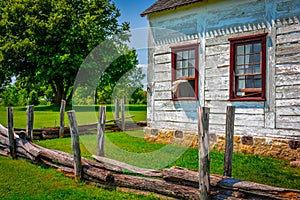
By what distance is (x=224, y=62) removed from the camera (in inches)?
426

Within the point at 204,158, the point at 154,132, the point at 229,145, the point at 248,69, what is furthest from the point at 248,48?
the point at 204,158

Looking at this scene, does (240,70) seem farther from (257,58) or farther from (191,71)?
(191,71)

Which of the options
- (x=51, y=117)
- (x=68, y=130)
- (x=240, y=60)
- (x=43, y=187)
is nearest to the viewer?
(x=43, y=187)

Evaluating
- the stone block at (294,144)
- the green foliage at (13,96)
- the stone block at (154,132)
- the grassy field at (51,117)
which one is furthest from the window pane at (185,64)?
the green foliage at (13,96)

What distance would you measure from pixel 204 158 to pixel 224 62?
6.21 m

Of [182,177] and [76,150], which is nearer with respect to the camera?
[182,177]

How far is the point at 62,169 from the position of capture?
8023 millimetres

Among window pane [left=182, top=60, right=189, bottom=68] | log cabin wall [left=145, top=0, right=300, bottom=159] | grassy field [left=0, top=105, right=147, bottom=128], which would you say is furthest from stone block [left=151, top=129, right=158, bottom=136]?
grassy field [left=0, top=105, right=147, bottom=128]

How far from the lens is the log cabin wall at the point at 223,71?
943 cm

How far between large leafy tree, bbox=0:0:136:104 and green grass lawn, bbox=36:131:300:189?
59.2 feet

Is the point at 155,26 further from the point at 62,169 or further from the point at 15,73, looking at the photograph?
the point at 15,73

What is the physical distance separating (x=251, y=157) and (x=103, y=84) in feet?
82.7

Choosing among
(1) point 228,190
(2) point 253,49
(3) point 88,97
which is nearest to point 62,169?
(1) point 228,190

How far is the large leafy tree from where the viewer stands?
96.3 ft
